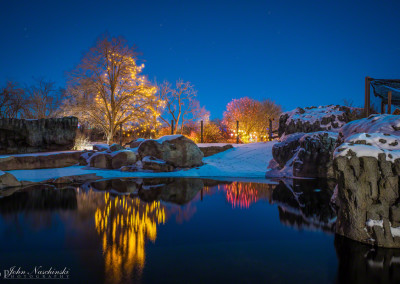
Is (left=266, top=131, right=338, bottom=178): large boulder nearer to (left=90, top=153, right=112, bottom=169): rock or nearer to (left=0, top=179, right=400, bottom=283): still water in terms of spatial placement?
(left=0, top=179, right=400, bottom=283): still water

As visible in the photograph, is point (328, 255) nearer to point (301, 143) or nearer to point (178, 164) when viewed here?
point (301, 143)

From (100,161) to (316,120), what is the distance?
10254 mm

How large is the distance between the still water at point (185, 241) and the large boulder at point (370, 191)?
0.68ft

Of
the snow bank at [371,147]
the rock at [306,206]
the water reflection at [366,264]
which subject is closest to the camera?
the water reflection at [366,264]

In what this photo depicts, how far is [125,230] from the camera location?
3.42m

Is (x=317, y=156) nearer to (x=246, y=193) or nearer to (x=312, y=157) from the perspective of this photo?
(x=312, y=157)

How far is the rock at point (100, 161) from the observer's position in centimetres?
1032

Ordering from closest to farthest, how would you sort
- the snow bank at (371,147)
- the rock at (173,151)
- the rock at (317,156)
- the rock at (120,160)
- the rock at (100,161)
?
the snow bank at (371,147) → the rock at (317,156) → the rock at (100,161) → the rock at (120,160) → the rock at (173,151)

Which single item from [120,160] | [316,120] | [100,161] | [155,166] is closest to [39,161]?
[100,161]

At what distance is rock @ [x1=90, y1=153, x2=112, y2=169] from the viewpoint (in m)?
10.3

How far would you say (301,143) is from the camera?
366 inches

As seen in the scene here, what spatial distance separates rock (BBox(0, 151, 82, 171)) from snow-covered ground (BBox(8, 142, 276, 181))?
53 cm

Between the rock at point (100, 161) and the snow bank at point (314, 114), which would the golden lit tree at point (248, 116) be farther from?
the rock at point (100, 161)

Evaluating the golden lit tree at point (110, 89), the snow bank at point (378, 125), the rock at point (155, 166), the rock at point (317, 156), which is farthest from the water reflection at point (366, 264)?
the golden lit tree at point (110, 89)
